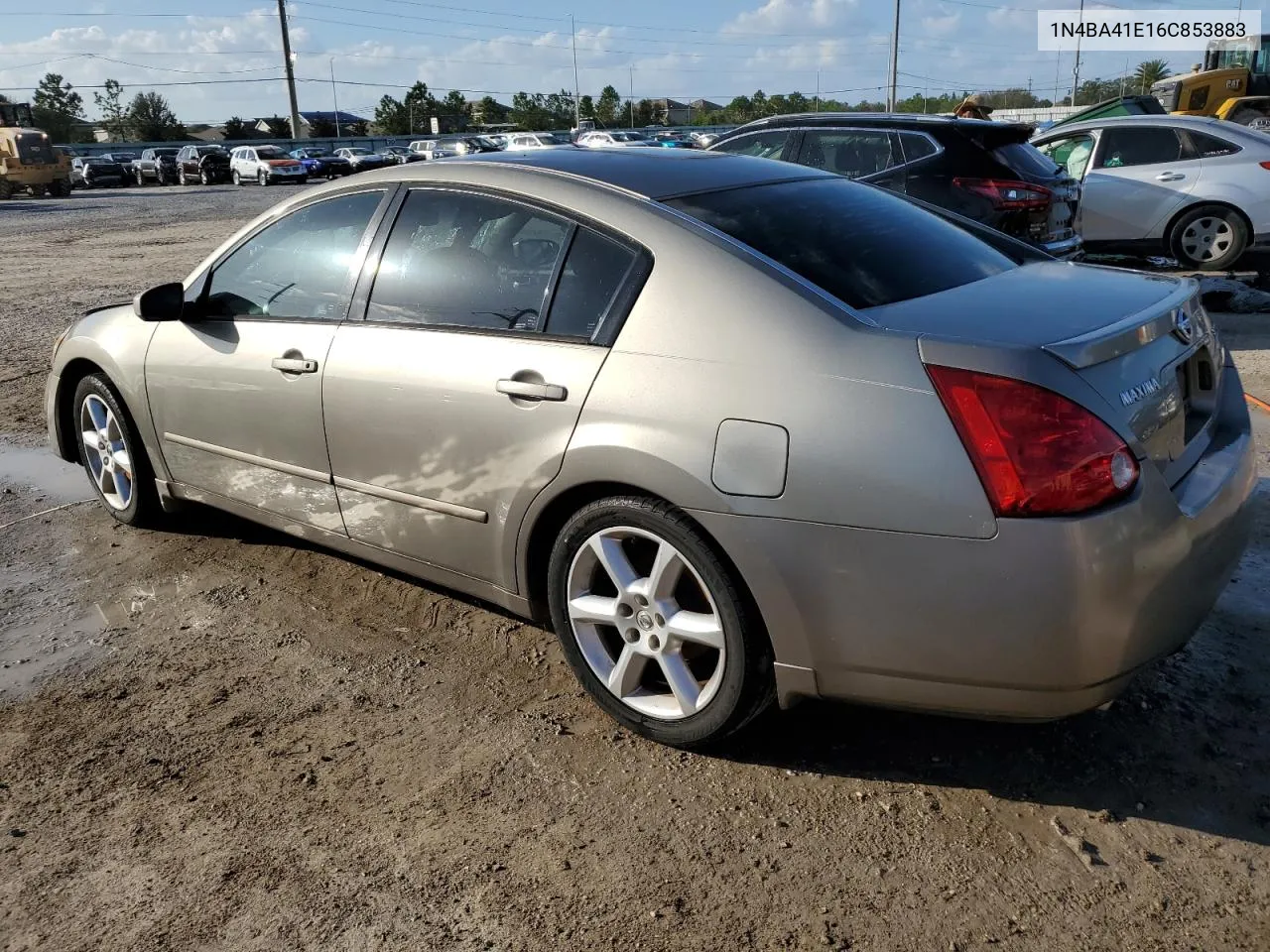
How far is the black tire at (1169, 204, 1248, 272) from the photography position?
10383 millimetres

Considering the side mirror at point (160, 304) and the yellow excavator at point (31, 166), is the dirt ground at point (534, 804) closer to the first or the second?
the side mirror at point (160, 304)

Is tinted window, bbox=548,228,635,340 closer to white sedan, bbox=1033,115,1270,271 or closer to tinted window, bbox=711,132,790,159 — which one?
tinted window, bbox=711,132,790,159

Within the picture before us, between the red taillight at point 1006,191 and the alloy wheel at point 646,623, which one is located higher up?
the red taillight at point 1006,191

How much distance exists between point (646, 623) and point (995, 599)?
0.98 metres

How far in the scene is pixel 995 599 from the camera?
8.00 feet

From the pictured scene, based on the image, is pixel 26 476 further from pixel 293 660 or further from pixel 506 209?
pixel 506 209

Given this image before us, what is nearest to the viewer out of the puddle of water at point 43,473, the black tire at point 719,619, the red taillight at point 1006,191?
the black tire at point 719,619

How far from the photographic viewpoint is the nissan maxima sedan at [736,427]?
96.7 inches

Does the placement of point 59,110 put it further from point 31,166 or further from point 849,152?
point 849,152

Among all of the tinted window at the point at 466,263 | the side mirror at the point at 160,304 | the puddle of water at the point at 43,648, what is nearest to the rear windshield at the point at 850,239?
the tinted window at the point at 466,263

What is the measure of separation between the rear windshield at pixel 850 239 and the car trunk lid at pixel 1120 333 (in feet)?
0.39

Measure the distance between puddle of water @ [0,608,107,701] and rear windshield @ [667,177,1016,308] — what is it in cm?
261

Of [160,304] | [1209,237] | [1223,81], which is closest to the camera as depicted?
[160,304]

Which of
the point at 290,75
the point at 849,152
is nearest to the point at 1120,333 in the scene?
the point at 849,152
